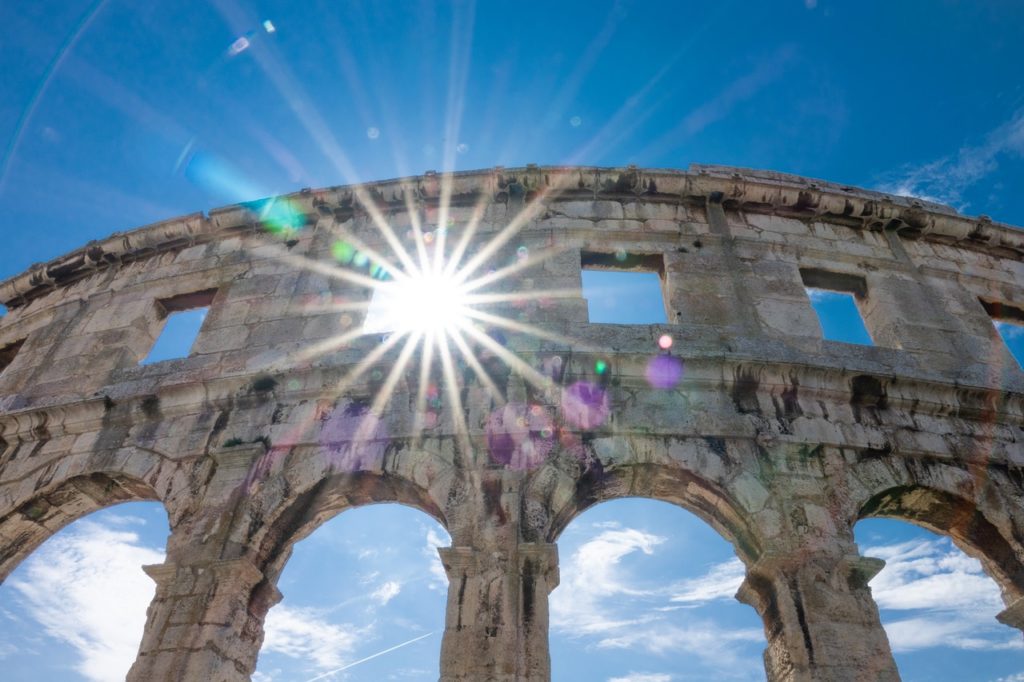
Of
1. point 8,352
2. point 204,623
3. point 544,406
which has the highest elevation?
point 8,352

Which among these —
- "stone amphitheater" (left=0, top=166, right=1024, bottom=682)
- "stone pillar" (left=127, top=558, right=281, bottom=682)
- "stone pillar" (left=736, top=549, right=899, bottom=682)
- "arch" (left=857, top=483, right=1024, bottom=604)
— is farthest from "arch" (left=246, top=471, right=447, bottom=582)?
"arch" (left=857, top=483, right=1024, bottom=604)

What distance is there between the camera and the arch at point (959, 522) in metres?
5.15

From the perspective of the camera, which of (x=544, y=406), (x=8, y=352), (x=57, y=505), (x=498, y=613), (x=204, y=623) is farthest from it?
(x=8, y=352)

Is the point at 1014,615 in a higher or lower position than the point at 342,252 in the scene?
lower

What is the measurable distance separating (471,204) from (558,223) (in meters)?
1.17

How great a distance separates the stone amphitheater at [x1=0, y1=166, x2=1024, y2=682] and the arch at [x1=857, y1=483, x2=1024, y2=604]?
0.09 feet

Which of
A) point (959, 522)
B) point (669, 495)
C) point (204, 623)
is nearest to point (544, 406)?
point (669, 495)

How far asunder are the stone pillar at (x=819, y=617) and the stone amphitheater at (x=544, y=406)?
20 millimetres

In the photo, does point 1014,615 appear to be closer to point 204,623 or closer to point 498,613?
point 498,613

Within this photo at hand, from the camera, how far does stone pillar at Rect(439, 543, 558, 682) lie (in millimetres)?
4090

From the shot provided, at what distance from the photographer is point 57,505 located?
6.16 metres

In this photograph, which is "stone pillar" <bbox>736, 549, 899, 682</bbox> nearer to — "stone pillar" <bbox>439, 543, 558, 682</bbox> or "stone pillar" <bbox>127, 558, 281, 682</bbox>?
"stone pillar" <bbox>439, 543, 558, 682</bbox>

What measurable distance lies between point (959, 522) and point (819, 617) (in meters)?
2.08

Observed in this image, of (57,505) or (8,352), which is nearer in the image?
(57,505)
